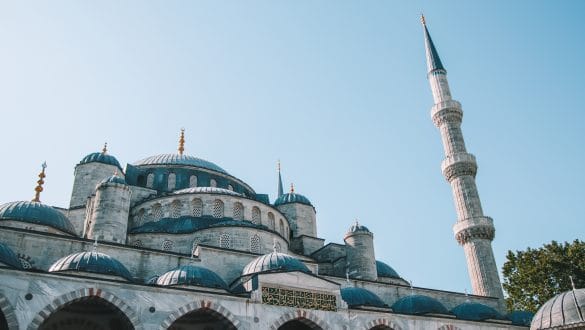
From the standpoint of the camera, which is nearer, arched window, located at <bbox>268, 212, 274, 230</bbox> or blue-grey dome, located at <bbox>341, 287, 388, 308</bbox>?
blue-grey dome, located at <bbox>341, 287, 388, 308</bbox>

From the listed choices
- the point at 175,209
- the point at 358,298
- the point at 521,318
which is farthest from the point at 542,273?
the point at 175,209

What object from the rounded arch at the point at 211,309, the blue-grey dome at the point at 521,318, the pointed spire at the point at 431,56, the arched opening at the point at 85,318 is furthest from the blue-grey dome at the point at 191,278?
the pointed spire at the point at 431,56

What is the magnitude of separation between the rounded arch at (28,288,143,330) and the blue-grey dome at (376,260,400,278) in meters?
12.3

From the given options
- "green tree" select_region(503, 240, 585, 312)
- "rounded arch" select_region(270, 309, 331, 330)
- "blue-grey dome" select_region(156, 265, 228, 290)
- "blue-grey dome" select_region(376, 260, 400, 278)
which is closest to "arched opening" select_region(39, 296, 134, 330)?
"blue-grey dome" select_region(156, 265, 228, 290)

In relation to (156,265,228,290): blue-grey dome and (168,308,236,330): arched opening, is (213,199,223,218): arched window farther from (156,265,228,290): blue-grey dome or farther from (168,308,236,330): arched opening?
(156,265,228,290): blue-grey dome

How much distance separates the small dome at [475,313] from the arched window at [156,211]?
439 inches

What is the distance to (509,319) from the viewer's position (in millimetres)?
16594

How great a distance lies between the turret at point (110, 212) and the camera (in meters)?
14.9

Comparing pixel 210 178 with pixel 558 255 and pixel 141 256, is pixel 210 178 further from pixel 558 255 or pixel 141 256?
pixel 558 255

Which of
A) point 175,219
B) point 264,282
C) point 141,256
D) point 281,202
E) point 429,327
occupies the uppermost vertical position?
point 281,202

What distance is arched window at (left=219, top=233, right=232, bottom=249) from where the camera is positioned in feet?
54.9

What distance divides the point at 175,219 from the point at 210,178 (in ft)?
16.7

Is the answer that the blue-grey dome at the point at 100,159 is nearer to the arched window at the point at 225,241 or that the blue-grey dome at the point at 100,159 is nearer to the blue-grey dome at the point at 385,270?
the arched window at the point at 225,241

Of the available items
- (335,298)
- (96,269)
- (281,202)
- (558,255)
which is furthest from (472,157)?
(96,269)
